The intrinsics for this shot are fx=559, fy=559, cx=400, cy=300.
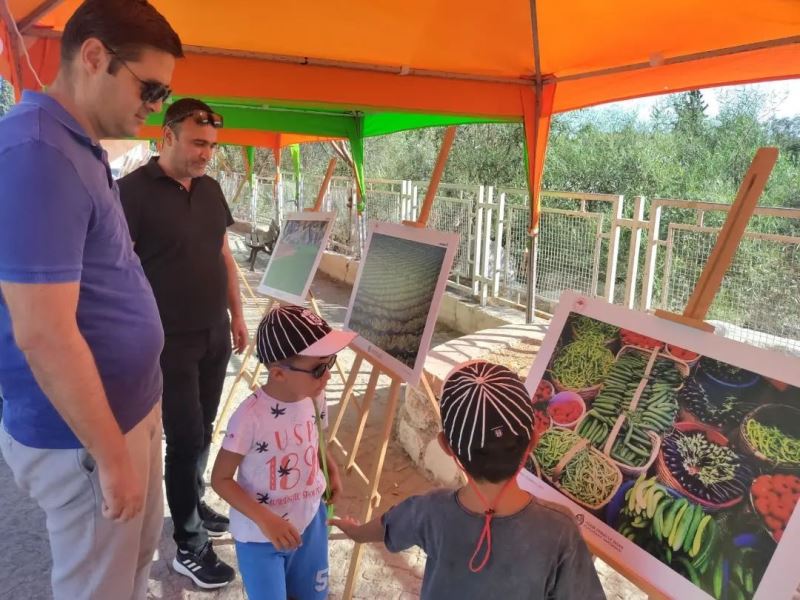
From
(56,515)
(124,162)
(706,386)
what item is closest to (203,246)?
(56,515)

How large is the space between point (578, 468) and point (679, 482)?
0.25 m

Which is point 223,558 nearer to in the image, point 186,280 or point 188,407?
point 188,407

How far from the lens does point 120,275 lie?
1.15m

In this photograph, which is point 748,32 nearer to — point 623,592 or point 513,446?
point 513,446

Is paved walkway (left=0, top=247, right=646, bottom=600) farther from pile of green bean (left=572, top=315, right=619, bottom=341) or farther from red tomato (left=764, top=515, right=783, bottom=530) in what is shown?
red tomato (left=764, top=515, right=783, bottom=530)

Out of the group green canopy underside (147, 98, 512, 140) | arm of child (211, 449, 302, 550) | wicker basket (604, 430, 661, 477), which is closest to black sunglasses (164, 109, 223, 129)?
arm of child (211, 449, 302, 550)

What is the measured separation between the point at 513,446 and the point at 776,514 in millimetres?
527

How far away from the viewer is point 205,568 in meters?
2.16

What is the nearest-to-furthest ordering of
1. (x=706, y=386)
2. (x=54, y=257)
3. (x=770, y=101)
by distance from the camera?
(x=54, y=257) → (x=706, y=386) → (x=770, y=101)

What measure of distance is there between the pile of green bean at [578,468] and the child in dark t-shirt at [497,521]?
0.34m

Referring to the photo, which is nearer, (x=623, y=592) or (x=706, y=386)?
(x=706, y=386)

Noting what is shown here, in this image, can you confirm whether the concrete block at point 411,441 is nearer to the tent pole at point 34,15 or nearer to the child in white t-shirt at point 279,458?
the child in white t-shirt at point 279,458

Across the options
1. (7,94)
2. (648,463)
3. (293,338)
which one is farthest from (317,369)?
(7,94)

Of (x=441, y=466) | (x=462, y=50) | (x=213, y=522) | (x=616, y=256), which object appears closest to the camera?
(x=213, y=522)
